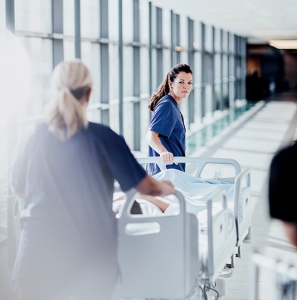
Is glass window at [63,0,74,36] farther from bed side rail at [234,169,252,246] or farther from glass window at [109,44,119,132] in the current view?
bed side rail at [234,169,252,246]

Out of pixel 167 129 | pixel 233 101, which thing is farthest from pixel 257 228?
pixel 233 101

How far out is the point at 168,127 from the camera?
4406 millimetres

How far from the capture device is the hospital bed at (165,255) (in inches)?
115

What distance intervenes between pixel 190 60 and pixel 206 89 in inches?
134

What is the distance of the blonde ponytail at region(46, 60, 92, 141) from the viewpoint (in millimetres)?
2438

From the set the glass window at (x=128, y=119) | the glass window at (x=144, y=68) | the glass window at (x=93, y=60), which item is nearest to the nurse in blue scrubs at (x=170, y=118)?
the glass window at (x=93, y=60)

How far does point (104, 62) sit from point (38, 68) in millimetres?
2820

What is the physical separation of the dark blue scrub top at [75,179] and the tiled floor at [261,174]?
62 centimetres

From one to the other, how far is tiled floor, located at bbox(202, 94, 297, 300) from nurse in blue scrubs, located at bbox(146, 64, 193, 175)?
0.76 meters

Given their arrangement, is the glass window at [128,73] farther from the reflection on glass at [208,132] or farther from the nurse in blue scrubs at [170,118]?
the nurse in blue scrubs at [170,118]

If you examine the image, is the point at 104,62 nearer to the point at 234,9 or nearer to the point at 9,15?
the point at 9,15

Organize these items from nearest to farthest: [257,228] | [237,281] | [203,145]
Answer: [237,281] → [257,228] → [203,145]

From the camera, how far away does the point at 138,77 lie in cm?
1135

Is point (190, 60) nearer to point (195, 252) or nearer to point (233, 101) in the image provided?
point (233, 101)
